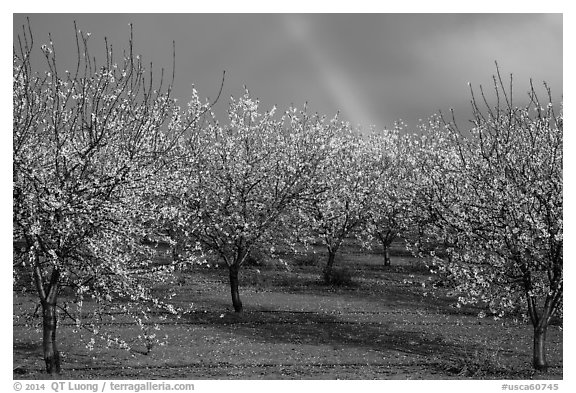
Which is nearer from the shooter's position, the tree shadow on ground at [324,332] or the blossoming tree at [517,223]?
the blossoming tree at [517,223]

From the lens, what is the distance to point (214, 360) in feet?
59.8

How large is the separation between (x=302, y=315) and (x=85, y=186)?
45.0ft

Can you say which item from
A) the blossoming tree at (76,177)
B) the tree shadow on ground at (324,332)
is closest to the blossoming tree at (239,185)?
the tree shadow on ground at (324,332)

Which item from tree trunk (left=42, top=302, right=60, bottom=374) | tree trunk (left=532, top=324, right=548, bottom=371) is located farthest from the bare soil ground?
tree trunk (left=42, top=302, right=60, bottom=374)

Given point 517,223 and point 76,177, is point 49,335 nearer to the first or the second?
point 76,177

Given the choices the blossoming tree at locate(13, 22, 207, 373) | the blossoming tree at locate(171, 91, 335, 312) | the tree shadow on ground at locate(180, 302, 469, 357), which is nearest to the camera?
the blossoming tree at locate(13, 22, 207, 373)

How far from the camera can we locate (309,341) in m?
21.2

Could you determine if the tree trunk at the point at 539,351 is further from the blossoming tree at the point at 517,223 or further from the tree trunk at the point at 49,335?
the tree trunk at the point at 49,335

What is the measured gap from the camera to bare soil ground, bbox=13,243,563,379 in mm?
17188

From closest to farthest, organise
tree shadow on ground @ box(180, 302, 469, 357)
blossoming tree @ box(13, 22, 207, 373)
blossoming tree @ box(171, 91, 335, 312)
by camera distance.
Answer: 1. blossoming tree @ box(13, 22, 207, 373)
2. tree shadow on ground @ box(180, 302, 469, 357)
3. blossoming tree @ box(171, 91, 335, 312)

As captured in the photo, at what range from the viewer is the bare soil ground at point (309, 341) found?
17.2 m

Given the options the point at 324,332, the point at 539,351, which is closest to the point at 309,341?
the point at 324,332

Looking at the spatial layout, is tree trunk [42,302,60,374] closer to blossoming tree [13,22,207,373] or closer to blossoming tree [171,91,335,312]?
blossoming tree [13,22,207,373]
